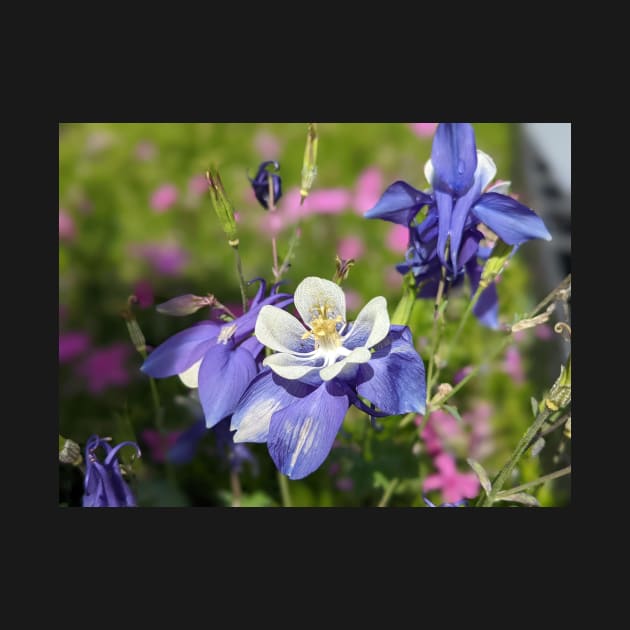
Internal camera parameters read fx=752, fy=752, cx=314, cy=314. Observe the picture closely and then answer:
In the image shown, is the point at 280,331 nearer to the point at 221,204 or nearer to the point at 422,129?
the point at 221,204

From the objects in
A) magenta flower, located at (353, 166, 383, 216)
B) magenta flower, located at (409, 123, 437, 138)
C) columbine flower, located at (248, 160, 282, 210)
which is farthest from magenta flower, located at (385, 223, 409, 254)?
columbine flower, located at (248, 160, 282, 210)

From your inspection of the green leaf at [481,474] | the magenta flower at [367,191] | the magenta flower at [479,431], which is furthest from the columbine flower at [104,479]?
the magenta flower at [367,191]

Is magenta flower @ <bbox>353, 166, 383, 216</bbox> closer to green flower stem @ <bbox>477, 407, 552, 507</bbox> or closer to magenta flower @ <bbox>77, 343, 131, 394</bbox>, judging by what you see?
magenta flower @ <bbox>77, 343, 131, 394</bbox>

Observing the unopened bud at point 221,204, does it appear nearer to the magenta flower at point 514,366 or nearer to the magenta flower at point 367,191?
the magenta flower at point 514,366

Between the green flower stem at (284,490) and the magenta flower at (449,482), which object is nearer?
the green flower stem at (284,490)

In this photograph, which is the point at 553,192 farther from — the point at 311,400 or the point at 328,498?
the point at 311,400

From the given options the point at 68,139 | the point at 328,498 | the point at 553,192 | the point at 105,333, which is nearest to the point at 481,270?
the point at 328,498

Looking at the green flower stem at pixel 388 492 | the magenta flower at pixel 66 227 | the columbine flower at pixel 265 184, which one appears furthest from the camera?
the magenta flower at pixel 66 227
